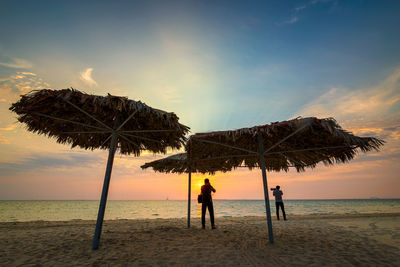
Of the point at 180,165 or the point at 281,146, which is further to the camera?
the point at 180,165

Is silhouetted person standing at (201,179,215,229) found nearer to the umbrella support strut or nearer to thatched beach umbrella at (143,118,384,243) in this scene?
thatched beach umbrella at (143,118,384,243)

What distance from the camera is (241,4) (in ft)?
24.8

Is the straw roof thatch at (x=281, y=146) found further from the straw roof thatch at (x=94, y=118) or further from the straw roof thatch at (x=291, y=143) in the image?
the straw roof thatch at (x=94, y=118)

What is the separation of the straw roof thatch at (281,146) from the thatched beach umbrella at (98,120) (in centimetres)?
89

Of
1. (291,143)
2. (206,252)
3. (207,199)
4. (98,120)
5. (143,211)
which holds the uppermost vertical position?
(98,120)

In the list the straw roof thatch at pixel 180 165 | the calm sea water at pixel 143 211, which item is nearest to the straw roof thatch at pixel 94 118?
the straw roof thatch at pixel 180 165

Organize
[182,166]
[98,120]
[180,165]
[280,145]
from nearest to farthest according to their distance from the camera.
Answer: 1. [98,120]
2. [280,145]
3. [180,165]
4. [182,166]

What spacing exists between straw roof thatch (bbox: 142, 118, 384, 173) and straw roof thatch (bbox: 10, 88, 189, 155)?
0.92m

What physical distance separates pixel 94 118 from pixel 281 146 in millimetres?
4997

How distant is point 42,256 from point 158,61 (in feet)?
28.7

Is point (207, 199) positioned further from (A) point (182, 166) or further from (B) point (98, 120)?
(B) point (98, 120)

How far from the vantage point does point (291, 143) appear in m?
5.17

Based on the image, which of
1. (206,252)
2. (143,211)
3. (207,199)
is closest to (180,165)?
(207,199)

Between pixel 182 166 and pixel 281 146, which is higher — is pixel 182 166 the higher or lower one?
the lower one
